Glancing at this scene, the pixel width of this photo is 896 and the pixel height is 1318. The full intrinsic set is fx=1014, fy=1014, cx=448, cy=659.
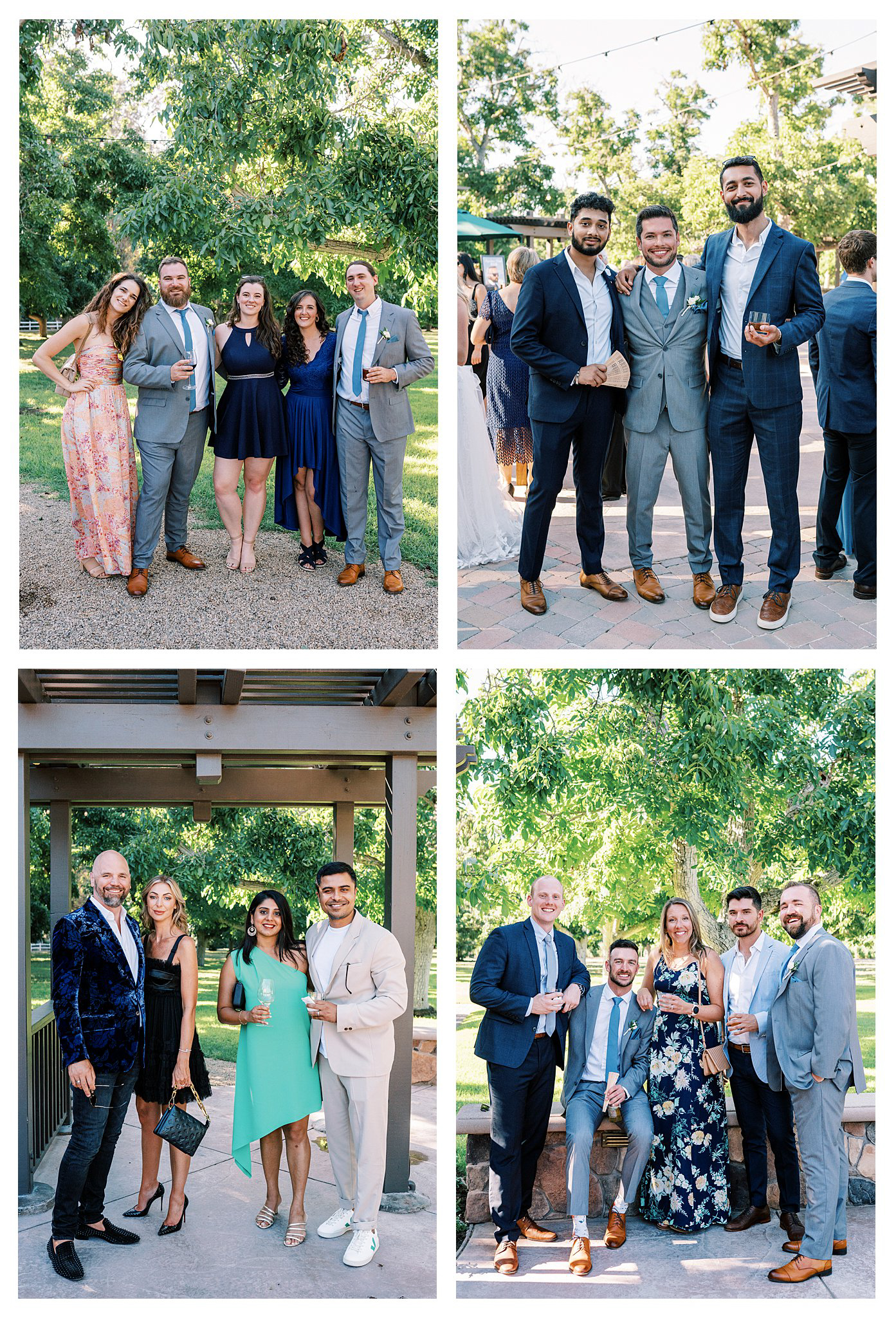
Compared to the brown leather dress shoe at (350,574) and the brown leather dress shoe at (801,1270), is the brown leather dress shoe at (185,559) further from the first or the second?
the brown leather dress shoe at (801,1270)

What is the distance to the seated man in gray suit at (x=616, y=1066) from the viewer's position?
164 inches

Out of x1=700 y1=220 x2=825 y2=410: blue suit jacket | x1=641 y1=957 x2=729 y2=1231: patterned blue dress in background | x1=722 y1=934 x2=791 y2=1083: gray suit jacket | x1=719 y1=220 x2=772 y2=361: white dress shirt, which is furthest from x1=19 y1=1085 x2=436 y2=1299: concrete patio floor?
x1=719 y1=220 x2=772 y2=361: white dress shirt

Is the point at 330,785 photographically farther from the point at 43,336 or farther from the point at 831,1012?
the point at 43,336

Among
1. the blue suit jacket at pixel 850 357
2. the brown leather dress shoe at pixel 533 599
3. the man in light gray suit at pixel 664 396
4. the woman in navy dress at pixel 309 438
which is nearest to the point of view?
the man in light gray suit at pixel 664 396

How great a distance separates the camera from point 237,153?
5852 millimetres

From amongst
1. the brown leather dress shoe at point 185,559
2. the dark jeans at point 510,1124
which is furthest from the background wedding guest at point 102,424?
the dark jeans at point 510,1124

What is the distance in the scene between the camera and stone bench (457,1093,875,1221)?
441cm

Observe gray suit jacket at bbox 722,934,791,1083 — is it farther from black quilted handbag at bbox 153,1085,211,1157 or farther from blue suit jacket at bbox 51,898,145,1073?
blue suit jacket at bbox 51,898,145,1073

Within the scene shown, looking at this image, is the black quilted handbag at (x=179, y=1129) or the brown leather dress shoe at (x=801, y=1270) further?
the black quilted handbag at (x=179, y=1129)

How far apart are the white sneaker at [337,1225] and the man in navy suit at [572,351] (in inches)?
120

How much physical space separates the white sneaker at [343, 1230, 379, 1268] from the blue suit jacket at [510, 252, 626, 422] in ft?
11.6

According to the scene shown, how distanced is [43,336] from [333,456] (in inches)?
287
